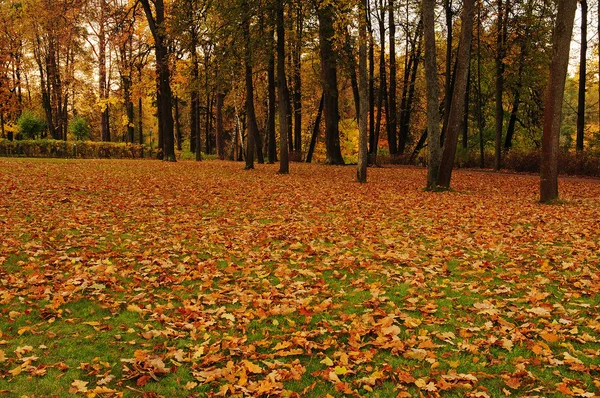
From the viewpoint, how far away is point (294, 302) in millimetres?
4941

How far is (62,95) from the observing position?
35.1 m

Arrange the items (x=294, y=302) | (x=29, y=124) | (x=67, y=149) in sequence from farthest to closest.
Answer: (x=29, y=124) < (x=67, y=149) < (x=294, y=302)

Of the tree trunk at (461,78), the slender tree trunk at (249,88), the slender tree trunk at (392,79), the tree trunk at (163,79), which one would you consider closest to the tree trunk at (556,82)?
the tree trunk at (461,78)

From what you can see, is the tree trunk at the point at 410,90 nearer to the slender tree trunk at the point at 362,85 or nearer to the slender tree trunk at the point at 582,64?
the slender tree trunk at the point at 582,64

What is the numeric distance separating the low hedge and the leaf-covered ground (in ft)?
57.0

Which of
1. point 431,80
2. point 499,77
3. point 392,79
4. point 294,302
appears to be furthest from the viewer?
point 392,79

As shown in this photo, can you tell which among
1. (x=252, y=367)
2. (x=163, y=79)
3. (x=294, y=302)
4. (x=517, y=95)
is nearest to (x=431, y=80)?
(x=294, y=302)

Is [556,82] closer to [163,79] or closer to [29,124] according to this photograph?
[163,79]

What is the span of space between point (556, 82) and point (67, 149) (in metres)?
25.1

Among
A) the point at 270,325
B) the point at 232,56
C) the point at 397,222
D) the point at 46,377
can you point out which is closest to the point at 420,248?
the point at 397,222

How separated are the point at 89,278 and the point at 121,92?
26606mm

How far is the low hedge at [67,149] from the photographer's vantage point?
24.8 meters

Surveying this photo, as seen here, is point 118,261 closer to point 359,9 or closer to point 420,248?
point 420,248

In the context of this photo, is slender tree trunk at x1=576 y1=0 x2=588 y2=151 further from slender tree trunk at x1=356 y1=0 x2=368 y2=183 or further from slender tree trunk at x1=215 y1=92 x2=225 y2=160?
slender tree trunk at x1=215 y1=92 x2=225 y2=160
